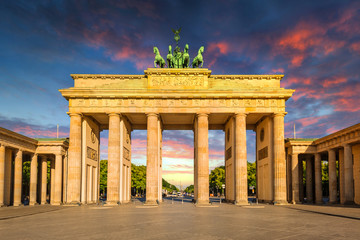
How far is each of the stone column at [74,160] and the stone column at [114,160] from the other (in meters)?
4.30

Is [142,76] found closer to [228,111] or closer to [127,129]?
[127,129]

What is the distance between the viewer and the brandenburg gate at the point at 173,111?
47500 millimetres

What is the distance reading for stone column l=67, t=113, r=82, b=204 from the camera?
46.9 meters

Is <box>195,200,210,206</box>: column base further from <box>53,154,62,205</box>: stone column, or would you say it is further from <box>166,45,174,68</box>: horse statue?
<box>166,45,174,68</box>: horse statue

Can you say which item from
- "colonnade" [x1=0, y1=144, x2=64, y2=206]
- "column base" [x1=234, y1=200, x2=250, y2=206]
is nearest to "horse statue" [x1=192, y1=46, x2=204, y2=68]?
"column base" [x1=234, y1=200, x2=250, y2=206]

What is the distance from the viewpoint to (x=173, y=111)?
159 ft

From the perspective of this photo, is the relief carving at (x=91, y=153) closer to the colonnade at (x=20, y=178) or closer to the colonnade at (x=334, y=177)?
the colonnade at (x=20, y=178)

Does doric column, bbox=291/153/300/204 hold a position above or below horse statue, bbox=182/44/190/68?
below

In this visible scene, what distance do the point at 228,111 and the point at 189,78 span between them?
7.48m

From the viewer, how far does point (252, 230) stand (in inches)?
725

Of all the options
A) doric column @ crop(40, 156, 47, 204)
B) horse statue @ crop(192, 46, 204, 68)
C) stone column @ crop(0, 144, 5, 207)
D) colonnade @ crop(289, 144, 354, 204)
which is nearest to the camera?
stone column @ crop(0, 144, 5, 207)

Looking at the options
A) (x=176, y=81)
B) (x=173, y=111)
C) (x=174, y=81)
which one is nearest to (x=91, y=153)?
(x=173, y=111)

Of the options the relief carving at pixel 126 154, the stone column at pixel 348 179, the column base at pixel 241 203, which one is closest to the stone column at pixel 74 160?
the relief carving at pixel 126 154

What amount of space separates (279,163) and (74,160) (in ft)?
93.2
